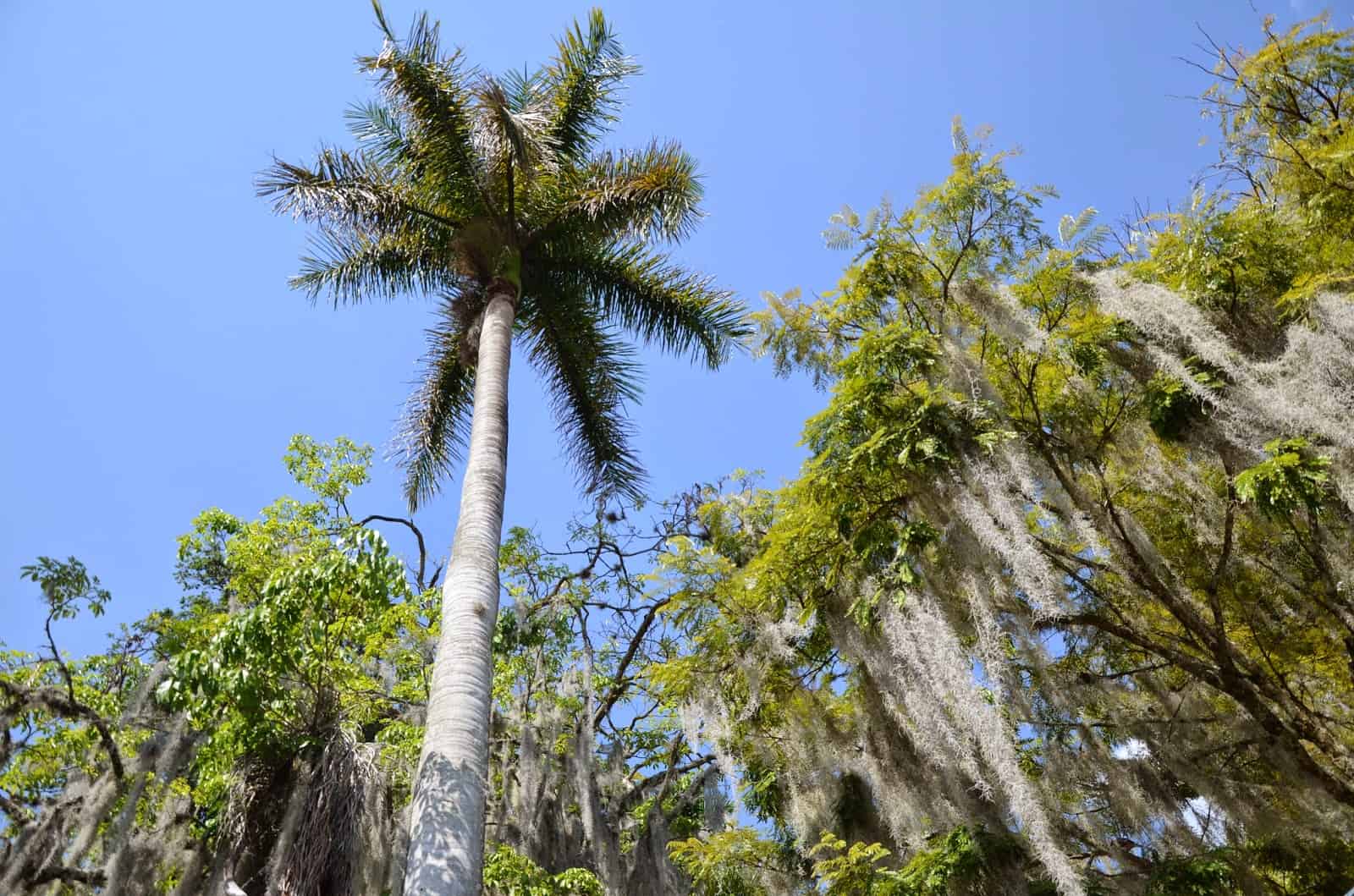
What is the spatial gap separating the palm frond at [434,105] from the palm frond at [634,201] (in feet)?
3.09

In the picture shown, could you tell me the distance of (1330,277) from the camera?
5.60 m

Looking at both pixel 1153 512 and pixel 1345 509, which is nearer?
pixel 1345 509

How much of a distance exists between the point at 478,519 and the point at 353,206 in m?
3.77

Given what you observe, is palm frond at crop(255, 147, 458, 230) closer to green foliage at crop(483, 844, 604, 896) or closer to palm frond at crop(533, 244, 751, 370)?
palm frond at crop(533, 244, 751, 370)

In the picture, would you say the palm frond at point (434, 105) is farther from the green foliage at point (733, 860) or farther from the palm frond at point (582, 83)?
the green foliage at point (733, 860)

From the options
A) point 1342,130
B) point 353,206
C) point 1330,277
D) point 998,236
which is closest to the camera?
point 1330,277

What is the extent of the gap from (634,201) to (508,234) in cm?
128

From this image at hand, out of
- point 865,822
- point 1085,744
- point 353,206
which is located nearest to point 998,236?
point 1085,744

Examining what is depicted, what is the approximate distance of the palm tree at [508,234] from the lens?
27.2 feet

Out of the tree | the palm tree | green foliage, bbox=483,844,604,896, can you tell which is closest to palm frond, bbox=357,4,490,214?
the palm tree

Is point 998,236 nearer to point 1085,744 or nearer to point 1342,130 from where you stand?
point 1342,130

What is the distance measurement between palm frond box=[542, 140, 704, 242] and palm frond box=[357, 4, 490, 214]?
3.09 ft

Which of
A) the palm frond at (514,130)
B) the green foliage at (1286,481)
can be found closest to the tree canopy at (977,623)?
the green foliage at (1286,481)

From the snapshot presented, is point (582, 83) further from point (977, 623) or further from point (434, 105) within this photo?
point (977, 623)
